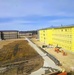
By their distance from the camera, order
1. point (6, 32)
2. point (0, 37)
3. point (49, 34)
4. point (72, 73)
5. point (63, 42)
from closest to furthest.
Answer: point (72, 73) → point (63, 42) → point (49, 34) → point (0, 37) → point (6, 32)

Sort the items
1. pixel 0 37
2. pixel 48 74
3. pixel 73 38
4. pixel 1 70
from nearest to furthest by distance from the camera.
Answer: pixel 48 74, pixel 1 70, pixel 73 38, pixel 0 37

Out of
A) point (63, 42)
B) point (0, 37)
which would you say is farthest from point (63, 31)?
point (0, 37)

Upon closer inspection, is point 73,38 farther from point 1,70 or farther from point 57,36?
point 1,70

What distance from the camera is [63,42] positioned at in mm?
58156

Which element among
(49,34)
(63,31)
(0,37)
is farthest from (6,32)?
(63,31)

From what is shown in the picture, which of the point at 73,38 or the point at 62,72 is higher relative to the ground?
the point at 73,38

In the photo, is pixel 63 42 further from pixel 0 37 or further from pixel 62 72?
pixel 0 37

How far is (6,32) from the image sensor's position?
13350 cm

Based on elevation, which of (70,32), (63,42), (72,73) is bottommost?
(72,73)

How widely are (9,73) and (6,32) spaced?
107m

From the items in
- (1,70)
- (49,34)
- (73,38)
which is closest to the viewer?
(1,70)

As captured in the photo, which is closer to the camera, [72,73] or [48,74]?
[48,74]

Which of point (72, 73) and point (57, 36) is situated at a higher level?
point (57, 36)

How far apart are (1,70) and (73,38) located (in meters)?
26.2
